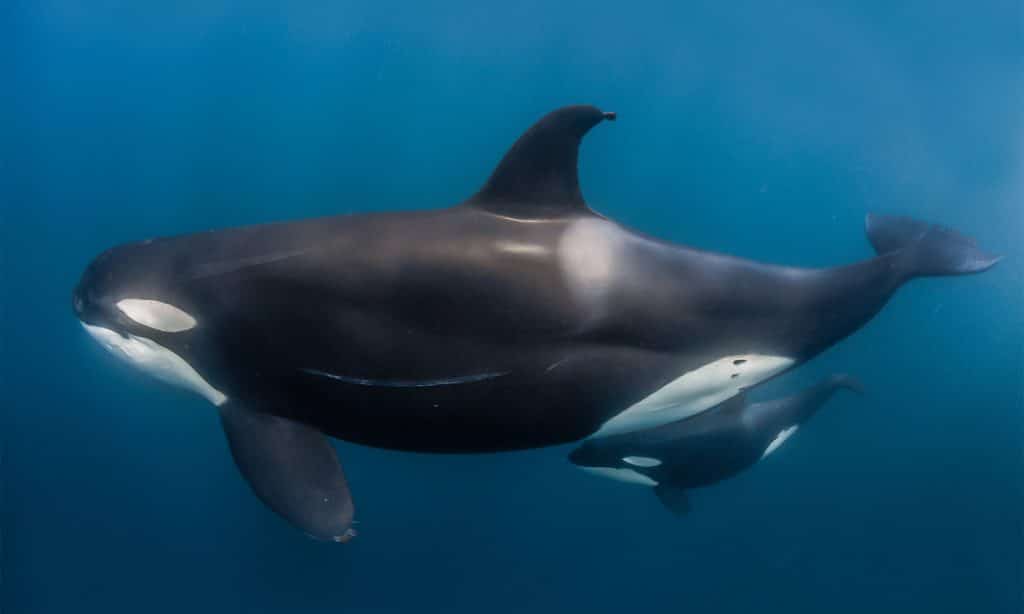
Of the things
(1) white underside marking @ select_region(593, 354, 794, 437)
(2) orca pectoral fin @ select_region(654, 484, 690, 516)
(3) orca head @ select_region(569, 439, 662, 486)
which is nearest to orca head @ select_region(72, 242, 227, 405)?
(1) white underside marking @ select_region(593, 354, 794, 437)

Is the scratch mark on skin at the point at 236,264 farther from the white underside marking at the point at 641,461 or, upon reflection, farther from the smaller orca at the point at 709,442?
the white underside marking at the point at 641,461

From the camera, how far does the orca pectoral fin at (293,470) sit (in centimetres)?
406

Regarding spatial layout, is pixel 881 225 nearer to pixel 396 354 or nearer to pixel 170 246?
pixel 396 354

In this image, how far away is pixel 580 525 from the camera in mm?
10039

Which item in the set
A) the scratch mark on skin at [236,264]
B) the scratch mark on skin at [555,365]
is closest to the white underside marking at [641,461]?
the scratch mark on skin at [555,365]

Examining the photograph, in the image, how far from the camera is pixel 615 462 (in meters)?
7.86

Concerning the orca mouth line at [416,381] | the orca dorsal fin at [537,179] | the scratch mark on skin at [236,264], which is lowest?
the orca mouth line at [416,381]

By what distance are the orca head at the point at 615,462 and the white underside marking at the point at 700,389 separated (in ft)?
8.63

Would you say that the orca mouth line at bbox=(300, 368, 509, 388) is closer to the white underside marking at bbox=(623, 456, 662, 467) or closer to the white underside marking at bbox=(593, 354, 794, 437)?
the white underside marking at bbox=(593, 354, 794, 437)

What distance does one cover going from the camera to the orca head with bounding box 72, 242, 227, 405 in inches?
172

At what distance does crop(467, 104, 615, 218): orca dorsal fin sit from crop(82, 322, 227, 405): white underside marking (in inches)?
84.0

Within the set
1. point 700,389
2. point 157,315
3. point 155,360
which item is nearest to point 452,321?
point 700,389

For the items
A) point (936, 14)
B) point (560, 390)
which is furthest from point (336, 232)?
point (936, 14)

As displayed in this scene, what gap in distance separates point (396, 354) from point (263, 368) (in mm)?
852
